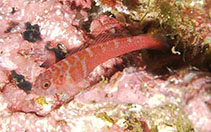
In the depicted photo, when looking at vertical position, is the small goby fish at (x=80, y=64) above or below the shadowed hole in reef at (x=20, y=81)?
above

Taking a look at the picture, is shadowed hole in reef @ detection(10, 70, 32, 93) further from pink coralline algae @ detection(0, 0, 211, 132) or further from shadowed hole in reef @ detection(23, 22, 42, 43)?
shadowed hole in reef @ detection(23, 22, 42, 43)

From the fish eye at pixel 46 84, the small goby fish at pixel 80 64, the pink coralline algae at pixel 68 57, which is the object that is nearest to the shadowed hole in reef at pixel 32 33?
the pink coralline algae at pixel 68 57

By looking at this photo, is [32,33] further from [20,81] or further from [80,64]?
[80,64]

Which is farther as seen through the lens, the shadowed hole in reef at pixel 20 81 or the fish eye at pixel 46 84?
the shadowed hole in reef at pixel 20 81

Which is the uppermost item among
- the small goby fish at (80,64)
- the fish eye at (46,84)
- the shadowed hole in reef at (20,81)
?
the small goby fish at (80,64)

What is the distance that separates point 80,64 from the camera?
3.95 m

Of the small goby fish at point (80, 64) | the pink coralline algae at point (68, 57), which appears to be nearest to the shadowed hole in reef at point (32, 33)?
the pink coralline algae at point (68, 57)

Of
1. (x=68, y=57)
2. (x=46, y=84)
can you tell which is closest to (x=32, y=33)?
(x=68, y=57)

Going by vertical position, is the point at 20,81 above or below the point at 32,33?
below

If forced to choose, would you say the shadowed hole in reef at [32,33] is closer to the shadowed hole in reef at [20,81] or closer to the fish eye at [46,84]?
the shadowed hole in reef at [20,81]

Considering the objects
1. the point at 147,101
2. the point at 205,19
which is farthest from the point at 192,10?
the point at 147,101

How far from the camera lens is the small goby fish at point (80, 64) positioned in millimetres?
3809

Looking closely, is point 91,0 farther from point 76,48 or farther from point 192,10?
point 192,10

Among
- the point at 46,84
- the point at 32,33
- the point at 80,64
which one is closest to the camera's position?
the point at 46,84
